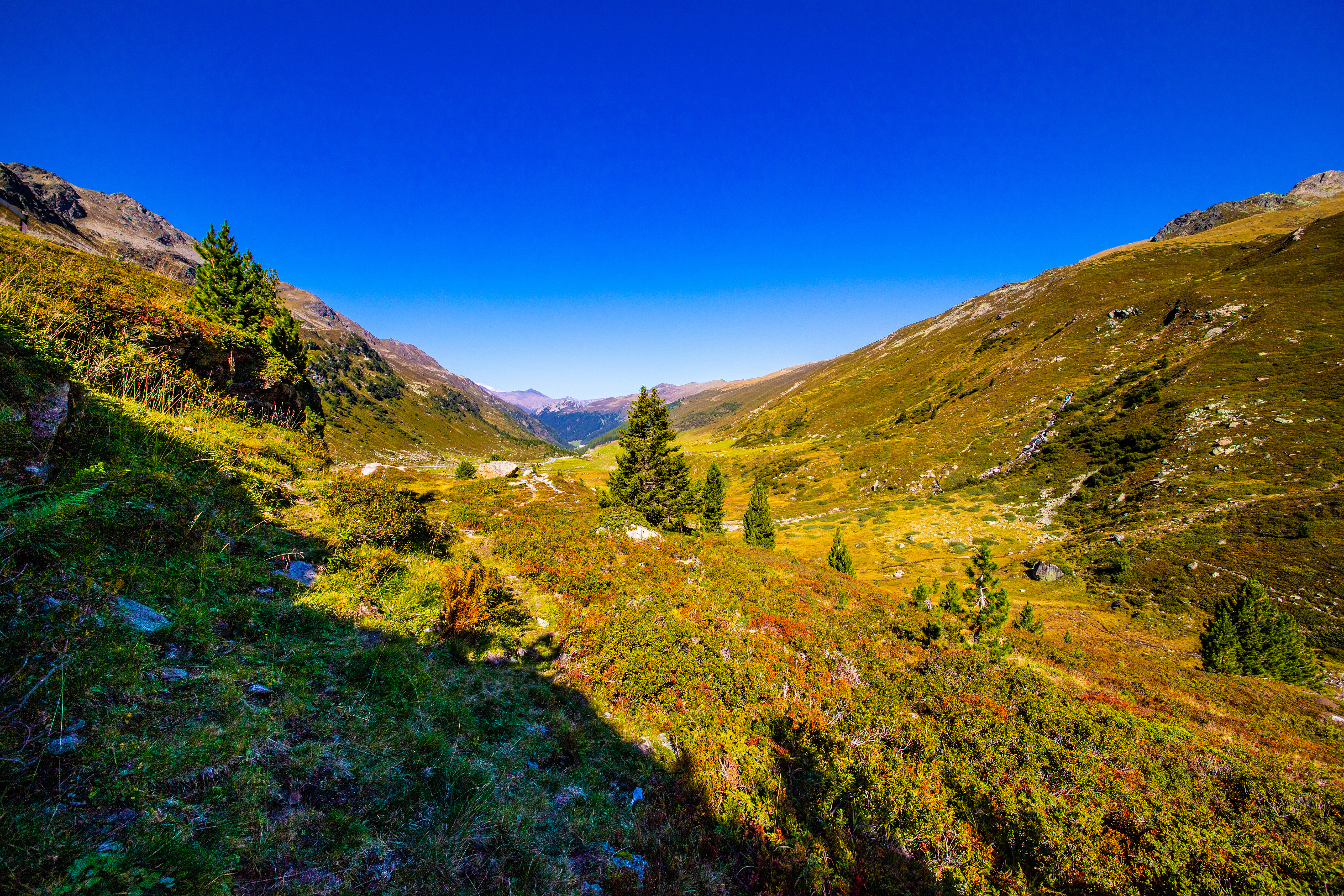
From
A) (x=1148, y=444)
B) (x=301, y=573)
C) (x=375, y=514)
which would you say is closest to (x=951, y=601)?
(x=375, y=514)

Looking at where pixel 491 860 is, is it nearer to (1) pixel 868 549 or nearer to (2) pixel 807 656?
(2) pixel 807 656

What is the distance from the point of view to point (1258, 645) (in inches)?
727

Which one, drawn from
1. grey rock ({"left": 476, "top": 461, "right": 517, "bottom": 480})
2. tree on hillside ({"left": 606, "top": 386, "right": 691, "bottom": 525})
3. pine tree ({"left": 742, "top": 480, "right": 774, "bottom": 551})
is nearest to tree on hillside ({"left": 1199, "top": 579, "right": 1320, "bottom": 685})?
pine tree ({"left": 742, "top": 480, "right": 774, "bottom": 551})

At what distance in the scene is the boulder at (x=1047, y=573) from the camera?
36.3 m

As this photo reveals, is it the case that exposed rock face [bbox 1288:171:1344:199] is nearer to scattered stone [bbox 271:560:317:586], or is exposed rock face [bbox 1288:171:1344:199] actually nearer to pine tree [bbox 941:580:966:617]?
pine tree [bbox 941:580:966:617]

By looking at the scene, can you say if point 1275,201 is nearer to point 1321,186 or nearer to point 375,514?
point 1321,186

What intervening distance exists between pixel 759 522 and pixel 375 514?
34.4 m

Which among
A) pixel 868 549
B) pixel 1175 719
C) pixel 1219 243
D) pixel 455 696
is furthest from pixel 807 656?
pixel 1219 243

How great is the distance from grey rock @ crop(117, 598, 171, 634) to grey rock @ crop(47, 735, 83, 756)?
1.68m

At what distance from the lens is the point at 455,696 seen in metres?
6.14

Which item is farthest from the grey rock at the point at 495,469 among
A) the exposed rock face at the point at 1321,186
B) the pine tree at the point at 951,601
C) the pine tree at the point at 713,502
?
the exposed rock face at the point at 1321,186

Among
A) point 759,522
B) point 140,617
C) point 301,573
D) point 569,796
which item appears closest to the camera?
point 140,617

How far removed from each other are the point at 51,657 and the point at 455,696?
3.77 m

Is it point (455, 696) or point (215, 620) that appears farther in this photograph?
point (455, 696)
